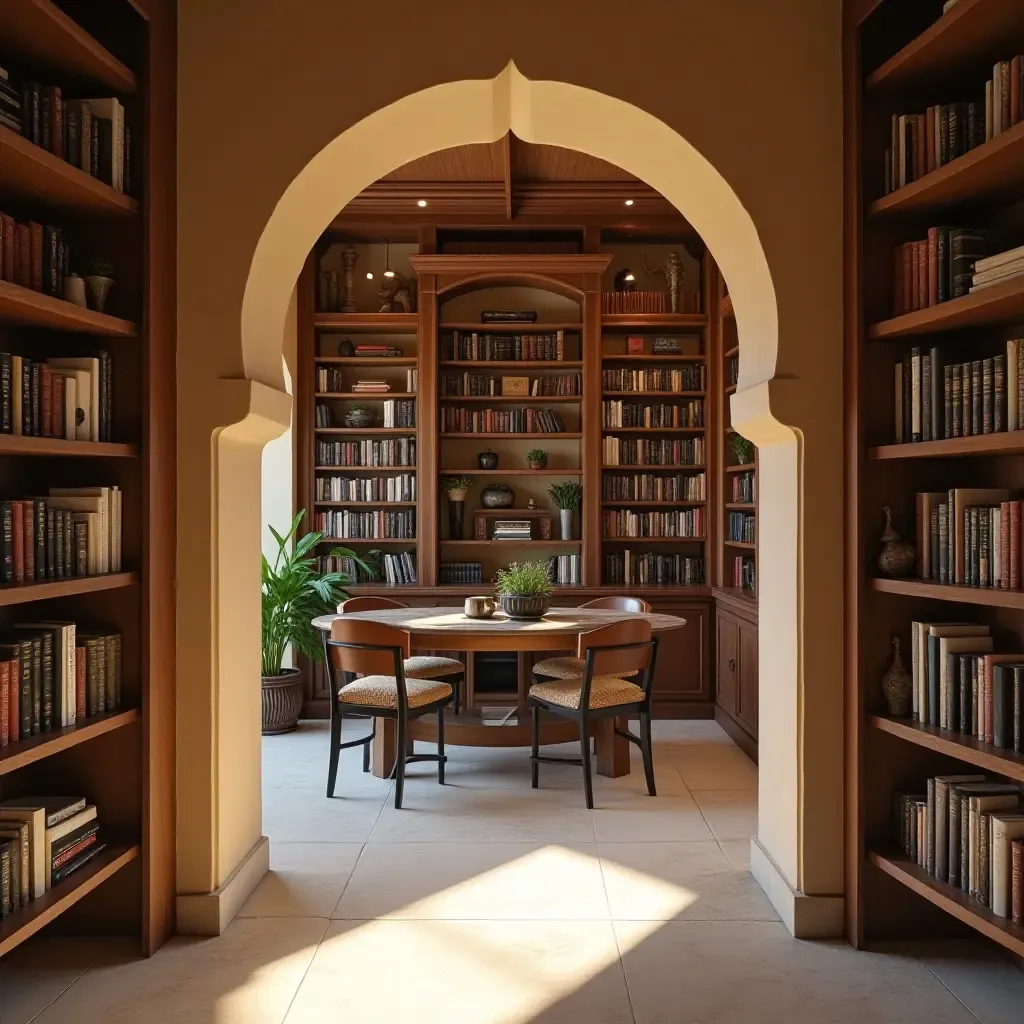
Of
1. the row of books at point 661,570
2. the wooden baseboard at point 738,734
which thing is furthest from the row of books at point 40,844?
the row of books at point 661,570

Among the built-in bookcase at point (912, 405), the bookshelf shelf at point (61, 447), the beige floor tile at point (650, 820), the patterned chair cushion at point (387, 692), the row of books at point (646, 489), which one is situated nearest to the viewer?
the bookshelf shelf at point (61, 447)

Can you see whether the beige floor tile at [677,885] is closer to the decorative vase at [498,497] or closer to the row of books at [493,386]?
the decorative vase at [498,497]

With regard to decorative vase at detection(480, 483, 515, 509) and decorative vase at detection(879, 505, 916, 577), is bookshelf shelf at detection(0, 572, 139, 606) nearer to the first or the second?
decorative vase at detection(879, 505, 916, 577)

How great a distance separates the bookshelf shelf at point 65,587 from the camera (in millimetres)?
2402

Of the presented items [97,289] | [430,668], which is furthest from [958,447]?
[430,668]

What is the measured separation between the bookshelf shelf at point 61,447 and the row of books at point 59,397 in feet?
0.20

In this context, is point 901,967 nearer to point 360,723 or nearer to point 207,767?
point 207,767

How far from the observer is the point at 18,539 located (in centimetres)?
258

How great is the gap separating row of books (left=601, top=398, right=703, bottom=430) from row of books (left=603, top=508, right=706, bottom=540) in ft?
2.19

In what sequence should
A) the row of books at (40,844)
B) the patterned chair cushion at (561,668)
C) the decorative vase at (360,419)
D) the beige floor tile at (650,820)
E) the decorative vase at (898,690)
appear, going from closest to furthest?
1. the row of books at (40,844)
2. the decorative vase at (898,690)
3. the beige floor tile at (650,820)
4. the patterned chair cushion at (561,668)
5. the decorative vase at (360,419)

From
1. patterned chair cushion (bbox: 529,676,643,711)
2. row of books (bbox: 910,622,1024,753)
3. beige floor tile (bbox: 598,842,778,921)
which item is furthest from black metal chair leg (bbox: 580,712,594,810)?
row of books (bbox: 910,622,1024,753)

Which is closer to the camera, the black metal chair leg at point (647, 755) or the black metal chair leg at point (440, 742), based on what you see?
the black metal chair leg at point (647, 755)

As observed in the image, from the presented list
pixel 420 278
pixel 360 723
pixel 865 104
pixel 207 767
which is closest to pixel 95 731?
pixel 207 767

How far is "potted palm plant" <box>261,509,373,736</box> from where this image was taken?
6047mm
